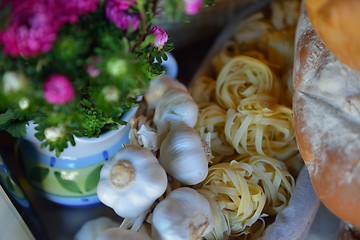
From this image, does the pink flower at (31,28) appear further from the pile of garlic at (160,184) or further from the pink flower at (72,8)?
the pile of garlic at (160,184)

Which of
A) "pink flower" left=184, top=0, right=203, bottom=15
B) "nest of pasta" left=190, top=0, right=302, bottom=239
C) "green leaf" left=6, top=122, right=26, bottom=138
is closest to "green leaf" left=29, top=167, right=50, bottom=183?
"green leaf" left=6, top=122, right=26, bottom=138

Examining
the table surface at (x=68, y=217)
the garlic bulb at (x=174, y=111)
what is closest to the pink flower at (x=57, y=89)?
the garlic bulb at (x=174, y=111)

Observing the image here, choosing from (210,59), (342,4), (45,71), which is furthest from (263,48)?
(45,71)

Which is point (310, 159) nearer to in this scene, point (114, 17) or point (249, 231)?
point (249, 231)

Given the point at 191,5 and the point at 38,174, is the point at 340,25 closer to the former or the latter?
the point at 191,5

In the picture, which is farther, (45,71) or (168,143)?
(168,143)

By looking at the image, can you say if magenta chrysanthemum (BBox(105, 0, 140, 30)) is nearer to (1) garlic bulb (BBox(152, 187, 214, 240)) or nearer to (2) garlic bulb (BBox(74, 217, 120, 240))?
(1) garlic bulb (BBox(152, 187, 214, 240))

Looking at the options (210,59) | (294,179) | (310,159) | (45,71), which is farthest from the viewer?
(210,59)
